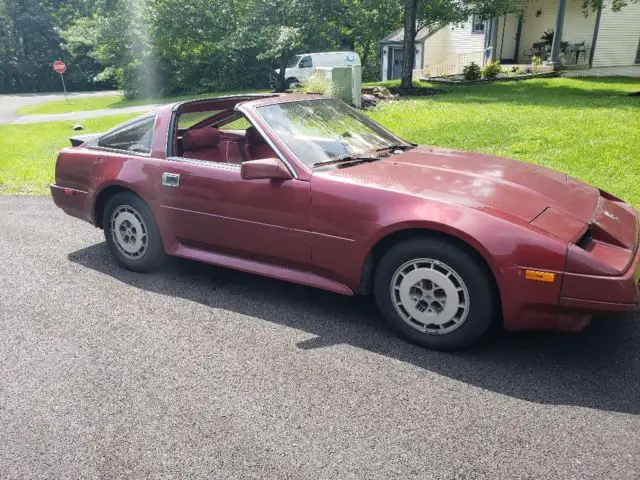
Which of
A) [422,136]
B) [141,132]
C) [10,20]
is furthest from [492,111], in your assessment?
[10,20]

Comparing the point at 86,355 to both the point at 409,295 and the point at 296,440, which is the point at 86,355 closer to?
the point at 296,440

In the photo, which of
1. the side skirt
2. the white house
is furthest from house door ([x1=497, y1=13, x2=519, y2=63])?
the side skirt

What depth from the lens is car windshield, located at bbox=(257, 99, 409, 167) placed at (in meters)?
3.98

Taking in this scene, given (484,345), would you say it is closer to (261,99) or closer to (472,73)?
(261,99)

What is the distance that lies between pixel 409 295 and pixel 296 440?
3.93 ft

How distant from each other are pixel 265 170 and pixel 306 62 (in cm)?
2458

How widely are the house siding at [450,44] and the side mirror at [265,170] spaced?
30.1 m

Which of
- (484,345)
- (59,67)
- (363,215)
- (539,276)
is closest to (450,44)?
(59,67)

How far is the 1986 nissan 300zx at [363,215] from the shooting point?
3.07m

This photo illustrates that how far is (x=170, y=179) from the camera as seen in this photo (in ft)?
14.4

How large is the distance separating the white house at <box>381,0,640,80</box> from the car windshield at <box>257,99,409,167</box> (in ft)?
70.1

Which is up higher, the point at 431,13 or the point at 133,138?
the point at 431,13

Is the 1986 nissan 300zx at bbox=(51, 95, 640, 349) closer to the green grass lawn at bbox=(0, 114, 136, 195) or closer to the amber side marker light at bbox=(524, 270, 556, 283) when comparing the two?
the amber side marker light at bbox=(524, 270, 556, 283)

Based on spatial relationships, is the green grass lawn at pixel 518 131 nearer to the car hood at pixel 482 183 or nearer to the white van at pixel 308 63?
the car hood at pixel 482 183
